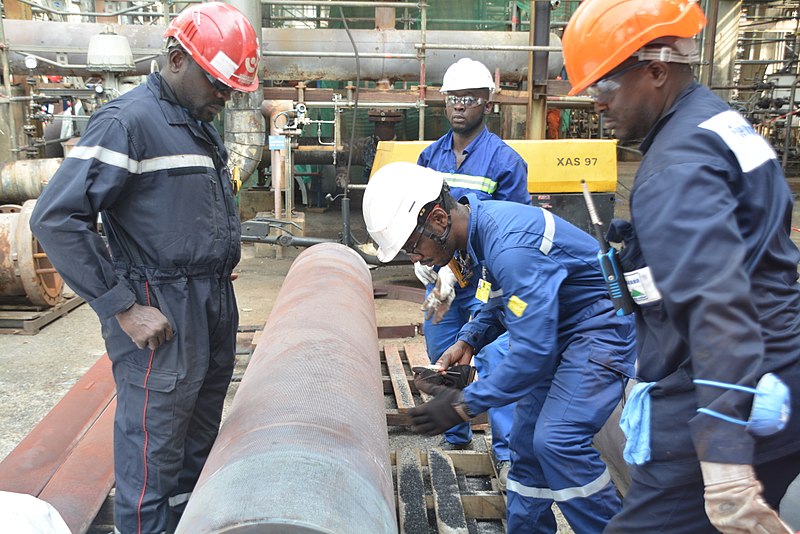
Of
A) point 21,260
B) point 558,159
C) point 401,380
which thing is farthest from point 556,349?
point 21,260

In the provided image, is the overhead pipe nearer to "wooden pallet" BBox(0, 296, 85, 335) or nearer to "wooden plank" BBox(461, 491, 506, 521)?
"wooden pallet" BBox(0, 296, 85, 335)

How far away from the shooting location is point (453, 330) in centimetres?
366

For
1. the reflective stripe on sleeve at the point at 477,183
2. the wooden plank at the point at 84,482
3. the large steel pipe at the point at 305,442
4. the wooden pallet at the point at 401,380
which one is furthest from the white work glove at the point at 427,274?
the wooden plank at the point at 84,482

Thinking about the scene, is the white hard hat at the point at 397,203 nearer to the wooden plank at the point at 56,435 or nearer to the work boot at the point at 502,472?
the work boot at the point at 502,472

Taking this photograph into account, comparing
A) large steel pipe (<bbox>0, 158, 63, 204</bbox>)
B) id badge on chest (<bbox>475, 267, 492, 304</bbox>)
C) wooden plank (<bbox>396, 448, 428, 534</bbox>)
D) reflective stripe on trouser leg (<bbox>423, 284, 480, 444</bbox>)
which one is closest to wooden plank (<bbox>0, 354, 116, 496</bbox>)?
wooden plank (<bbox>396, 448, 428, 534</bbox>)

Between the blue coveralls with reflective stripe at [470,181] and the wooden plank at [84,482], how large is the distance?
165 cm

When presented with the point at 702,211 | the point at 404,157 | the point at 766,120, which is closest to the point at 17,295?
the point at 404,157

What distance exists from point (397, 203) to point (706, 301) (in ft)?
4.08

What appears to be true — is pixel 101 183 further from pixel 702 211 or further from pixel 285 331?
pixel 702 211

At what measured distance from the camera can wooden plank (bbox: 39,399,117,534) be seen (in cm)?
296

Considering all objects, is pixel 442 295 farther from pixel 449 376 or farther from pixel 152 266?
pixel 152 266

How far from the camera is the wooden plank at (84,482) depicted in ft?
9.70

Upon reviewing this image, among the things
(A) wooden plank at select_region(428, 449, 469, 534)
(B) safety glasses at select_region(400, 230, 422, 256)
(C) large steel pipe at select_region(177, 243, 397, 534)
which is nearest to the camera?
(C) large steel pipe at select_region(177, 243, 397, 534)

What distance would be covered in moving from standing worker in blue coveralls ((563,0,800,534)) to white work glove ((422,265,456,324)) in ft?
5.59
